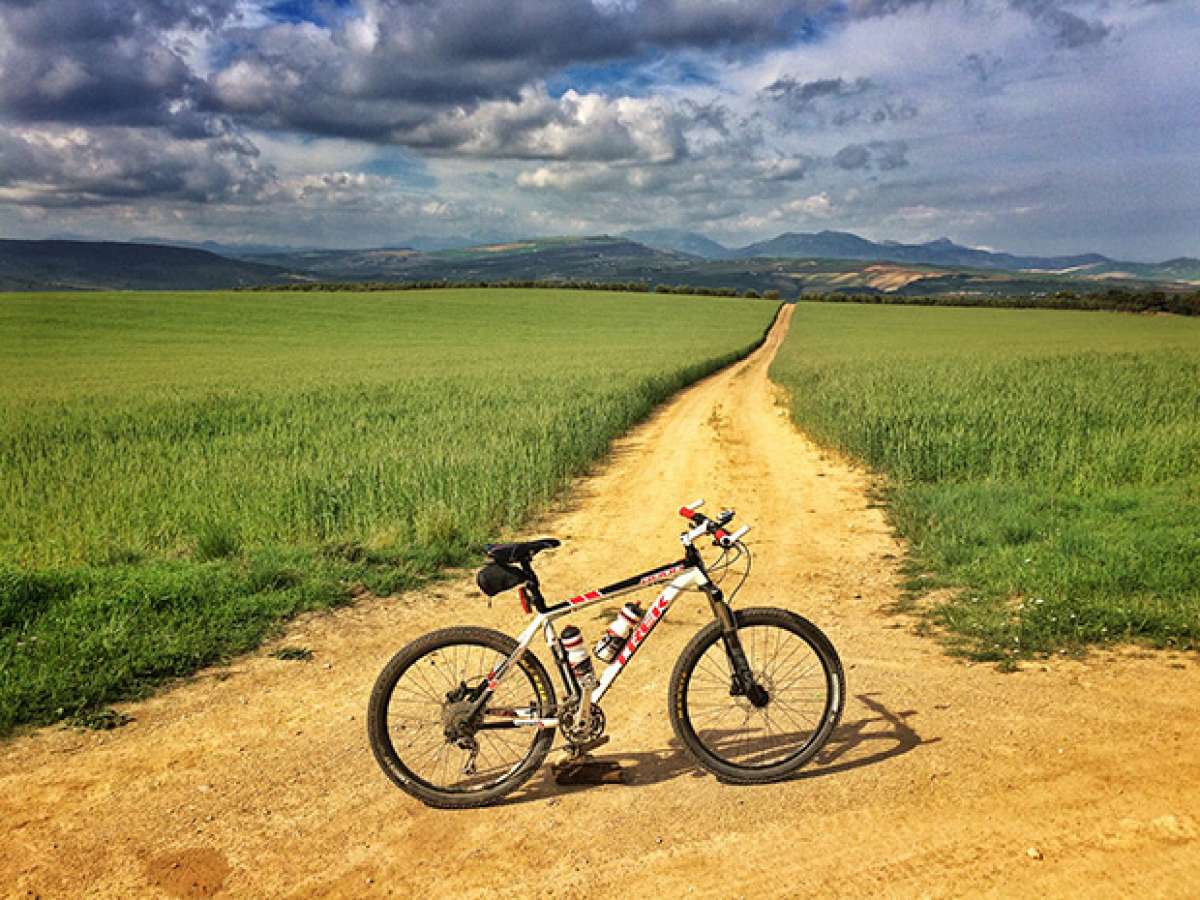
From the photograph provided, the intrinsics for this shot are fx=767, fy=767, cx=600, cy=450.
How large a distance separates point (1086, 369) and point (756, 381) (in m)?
12.5

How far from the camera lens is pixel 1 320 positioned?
193 ft

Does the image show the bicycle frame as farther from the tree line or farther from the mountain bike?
the tree line

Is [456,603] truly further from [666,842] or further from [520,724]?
[666,842]

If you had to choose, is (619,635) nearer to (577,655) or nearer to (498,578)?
(577,655)

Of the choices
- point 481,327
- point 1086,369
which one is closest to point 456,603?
point 1086,369

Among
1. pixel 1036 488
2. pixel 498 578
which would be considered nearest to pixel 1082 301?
pixel 1036 488

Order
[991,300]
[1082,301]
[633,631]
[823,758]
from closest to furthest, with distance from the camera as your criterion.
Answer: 1. [633,631]
2. [823,758]
3. [1082,301]
4. [991,300]

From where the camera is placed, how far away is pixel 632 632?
465cm

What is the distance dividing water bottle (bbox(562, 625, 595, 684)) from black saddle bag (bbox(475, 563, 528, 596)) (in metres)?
0.43

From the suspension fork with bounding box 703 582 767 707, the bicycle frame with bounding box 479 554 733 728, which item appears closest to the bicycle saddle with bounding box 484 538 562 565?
the bicycle frame with bounding box 479 554 733 728

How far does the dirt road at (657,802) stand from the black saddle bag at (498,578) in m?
1.34

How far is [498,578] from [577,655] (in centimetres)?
67

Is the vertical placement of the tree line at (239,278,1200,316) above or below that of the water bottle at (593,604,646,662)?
above

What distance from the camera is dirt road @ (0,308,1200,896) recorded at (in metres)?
3.85
